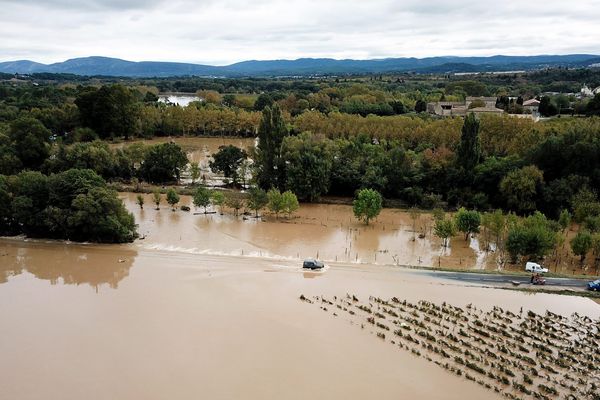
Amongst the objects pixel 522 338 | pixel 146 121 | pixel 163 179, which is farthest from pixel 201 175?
pixel 522 338

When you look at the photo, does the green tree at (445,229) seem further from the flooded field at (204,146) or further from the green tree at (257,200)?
the flooded field at (204,146)

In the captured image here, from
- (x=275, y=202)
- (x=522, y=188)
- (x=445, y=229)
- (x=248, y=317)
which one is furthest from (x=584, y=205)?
(x=248, y=317)

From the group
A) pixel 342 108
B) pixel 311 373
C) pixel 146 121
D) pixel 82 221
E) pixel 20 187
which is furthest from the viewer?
pixel 342 108

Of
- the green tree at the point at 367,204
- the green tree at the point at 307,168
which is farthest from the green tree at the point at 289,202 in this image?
the green tree at the point at 367,204

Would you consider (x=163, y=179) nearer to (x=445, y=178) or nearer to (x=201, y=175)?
(x=201, y=175)

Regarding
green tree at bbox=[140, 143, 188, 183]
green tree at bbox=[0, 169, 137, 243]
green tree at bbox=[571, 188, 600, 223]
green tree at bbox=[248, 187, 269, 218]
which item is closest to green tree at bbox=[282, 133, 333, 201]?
green tree at bbox=[248, 187, 269, 218]

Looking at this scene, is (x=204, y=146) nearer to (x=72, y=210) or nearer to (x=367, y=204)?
(x=72, y=210)
